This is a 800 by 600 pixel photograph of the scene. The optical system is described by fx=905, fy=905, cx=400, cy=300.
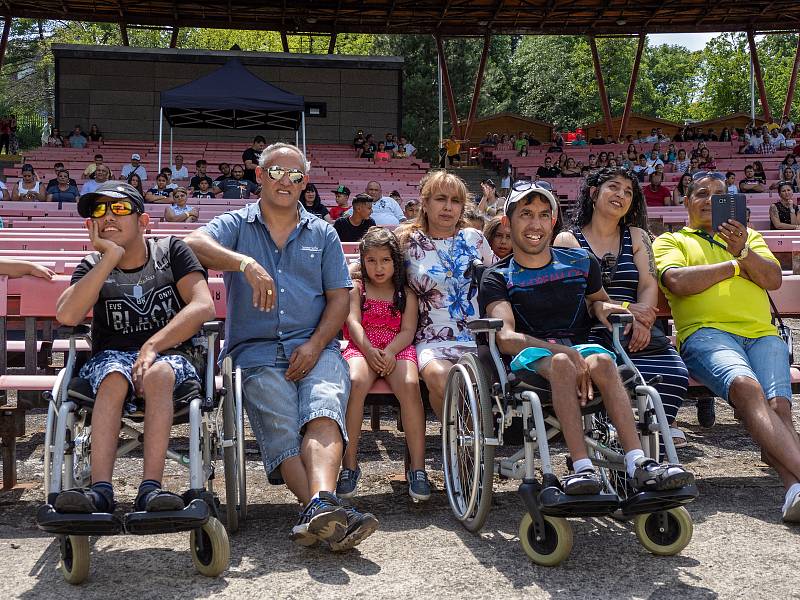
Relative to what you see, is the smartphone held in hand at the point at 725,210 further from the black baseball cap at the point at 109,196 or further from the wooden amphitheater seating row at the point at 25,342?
the black baseball cap at the point at 109,196

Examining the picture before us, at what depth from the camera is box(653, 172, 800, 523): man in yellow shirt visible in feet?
14.0

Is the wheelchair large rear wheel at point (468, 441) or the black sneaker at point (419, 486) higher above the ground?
the wheelchair large rear wheel at point (468, 441)

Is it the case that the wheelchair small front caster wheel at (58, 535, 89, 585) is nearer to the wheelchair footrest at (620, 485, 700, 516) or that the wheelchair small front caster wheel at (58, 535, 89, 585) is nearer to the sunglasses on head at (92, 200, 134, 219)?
the sunglasses on head at (92, 200, 134, 219)

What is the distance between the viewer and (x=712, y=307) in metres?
4.77

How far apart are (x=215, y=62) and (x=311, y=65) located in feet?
9.07

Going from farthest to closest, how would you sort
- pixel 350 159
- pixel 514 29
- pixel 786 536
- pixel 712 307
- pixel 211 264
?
pixel 514 29 → pixel 350 159 → pixel 712 307 → pixel 211 264 → pixel 786 536

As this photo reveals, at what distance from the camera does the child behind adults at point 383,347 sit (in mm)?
4312

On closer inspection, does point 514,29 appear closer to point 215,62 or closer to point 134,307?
point 215,62

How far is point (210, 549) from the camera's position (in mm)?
3379

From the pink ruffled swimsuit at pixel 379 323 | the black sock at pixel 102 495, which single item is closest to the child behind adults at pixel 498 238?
the pink ruffled swimsuit at pixel 379 323

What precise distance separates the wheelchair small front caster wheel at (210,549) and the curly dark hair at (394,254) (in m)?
1.77

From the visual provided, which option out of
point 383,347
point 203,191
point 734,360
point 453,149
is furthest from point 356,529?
point 453,149

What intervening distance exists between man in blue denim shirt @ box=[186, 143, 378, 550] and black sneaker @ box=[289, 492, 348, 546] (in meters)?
0.16

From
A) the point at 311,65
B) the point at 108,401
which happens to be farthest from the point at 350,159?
the point at 108,401
